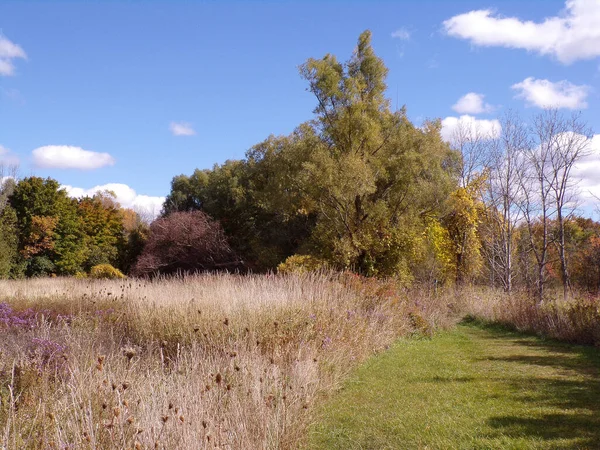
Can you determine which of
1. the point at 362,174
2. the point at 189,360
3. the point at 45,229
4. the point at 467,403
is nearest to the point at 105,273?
the point at 45,229

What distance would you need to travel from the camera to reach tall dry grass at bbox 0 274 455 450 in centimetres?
325

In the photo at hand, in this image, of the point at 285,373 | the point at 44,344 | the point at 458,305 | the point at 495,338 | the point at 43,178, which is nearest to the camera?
the point at 44,344

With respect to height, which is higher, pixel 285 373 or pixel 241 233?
pixel 241 233

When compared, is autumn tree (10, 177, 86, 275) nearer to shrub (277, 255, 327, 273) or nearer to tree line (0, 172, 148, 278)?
tree line (0, 172, 148, 278)

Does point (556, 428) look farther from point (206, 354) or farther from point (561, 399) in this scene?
point (206, 354)

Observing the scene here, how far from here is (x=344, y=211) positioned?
2098 centimetres

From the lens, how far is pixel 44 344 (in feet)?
17.7

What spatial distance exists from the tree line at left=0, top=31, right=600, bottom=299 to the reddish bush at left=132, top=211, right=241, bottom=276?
84mm

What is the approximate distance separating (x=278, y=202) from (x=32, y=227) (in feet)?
58.7

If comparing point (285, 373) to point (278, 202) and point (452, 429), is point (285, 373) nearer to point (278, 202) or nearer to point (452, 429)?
point (452, 429)

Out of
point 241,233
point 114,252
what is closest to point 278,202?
point 241,233

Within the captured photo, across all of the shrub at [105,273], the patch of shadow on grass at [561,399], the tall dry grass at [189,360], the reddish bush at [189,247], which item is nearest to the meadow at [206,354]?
the tall dry grass at [189,360]

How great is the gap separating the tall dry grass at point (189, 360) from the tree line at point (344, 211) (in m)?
7.78

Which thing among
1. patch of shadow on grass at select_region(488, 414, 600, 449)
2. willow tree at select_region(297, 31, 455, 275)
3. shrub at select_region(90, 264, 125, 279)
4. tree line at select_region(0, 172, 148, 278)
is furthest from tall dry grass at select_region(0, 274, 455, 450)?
tree line at select_region(0, 172, 148, 278)
